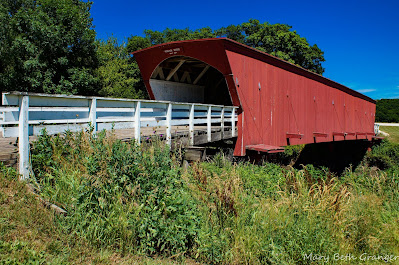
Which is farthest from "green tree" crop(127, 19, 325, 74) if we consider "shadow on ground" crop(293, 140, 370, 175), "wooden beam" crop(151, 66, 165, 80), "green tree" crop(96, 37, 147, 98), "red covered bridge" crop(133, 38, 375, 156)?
"wooden beam" crop(151, 66, 165, 80)

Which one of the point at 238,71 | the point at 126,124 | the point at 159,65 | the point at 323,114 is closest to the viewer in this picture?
the point at 126,124

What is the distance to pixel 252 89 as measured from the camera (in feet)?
35.9

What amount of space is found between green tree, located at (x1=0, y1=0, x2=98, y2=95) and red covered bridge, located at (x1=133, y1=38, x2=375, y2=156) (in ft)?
24.8

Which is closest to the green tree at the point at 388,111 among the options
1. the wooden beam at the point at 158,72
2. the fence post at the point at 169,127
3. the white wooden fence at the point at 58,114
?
the wooden beam at the point at 158,72

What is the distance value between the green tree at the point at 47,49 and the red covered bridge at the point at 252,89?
755 cm

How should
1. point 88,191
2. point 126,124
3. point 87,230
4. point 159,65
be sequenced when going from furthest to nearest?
point 159,65, point 126,124, point 88,191, point 87,230

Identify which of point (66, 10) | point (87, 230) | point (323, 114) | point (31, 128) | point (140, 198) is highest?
point (66, 10)

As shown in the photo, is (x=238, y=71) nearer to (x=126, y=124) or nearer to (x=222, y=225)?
(x=126, y=124)

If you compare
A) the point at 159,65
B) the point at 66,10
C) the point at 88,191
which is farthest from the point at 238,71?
the point at 66,10

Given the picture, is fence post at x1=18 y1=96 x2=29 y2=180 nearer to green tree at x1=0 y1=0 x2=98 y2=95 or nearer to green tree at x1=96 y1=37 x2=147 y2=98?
green tree at x1=0 y1=0 x2=98 y2=95

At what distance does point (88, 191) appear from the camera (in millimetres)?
3621

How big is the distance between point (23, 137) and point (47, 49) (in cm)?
1505

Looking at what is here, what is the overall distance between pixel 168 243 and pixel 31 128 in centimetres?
282

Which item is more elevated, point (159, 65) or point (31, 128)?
point (159, 65)
